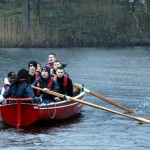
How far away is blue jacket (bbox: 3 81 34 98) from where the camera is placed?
48.4ft

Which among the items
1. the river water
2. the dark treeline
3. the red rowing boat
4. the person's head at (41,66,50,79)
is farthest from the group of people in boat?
the dark treeline

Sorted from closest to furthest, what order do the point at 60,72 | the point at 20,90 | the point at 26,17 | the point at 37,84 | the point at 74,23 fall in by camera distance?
the point at 20,90
the point at 37,84
the point at 60,72
the point at 26,17
the point at 74,23

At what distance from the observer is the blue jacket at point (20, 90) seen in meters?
14.8

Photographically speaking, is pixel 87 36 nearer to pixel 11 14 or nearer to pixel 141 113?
pixel 11 14

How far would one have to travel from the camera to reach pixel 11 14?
4869cm

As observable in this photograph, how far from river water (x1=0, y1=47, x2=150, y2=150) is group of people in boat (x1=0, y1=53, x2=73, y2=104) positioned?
75 cm

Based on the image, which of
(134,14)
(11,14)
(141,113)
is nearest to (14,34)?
(11,14)

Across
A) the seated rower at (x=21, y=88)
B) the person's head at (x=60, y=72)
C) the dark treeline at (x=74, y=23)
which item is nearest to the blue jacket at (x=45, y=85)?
the person's head at (x=60, y=72)

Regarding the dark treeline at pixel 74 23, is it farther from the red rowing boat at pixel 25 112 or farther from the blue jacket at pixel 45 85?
the red rowing boat at pixel 25 112

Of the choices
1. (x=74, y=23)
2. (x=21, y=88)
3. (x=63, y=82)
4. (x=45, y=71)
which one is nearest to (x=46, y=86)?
(x=45, y=71)

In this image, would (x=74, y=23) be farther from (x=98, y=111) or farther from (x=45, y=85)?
(x=45, y=85)

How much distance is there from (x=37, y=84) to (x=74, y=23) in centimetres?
3158

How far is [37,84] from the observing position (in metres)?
15.9

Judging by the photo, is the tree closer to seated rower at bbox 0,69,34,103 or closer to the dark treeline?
the dark treeline
